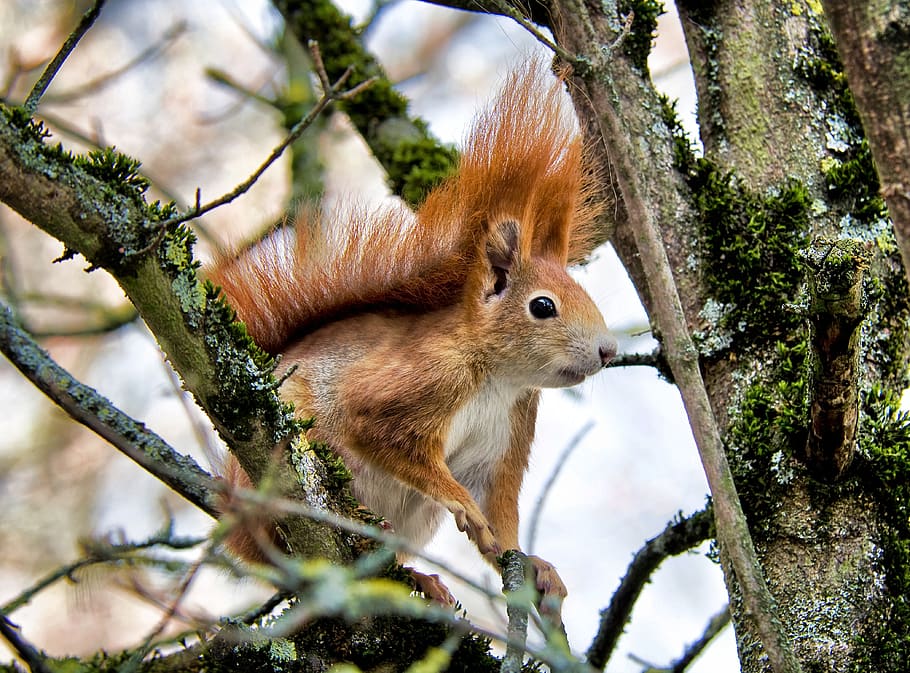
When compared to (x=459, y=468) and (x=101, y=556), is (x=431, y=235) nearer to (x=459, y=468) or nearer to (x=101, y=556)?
(x=459, y=468)

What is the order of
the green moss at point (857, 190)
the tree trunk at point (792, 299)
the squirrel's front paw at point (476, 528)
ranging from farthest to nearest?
the squirrel's front paw at point (476, 528), the green moss at point (857, 190), the tree trunk at point (792, 299)

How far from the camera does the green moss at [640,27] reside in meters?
3.11

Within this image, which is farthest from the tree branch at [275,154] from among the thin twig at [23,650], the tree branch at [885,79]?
the tree branch at [885,79]

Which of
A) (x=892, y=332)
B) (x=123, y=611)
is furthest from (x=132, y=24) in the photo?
(x=892, y=332)

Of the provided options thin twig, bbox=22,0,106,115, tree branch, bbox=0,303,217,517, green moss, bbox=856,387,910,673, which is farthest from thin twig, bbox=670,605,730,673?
thin twig, bbox=22,0,106,115

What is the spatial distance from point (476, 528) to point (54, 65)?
5.67ft

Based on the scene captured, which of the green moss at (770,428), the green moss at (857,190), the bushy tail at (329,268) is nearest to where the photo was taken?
the green moss at (770,428)

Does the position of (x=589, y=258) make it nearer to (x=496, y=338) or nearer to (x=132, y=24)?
(x=496, y=338)

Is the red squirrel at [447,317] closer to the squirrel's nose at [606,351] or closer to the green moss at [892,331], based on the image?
the squirrel's nose at [606,351]

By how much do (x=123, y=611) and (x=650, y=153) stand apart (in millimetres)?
6639

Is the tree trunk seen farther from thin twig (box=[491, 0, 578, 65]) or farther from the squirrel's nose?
the squirrel's nose

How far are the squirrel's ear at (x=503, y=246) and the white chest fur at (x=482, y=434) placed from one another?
377 millimetres

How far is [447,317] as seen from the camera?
11.5ft

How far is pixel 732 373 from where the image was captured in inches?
107
